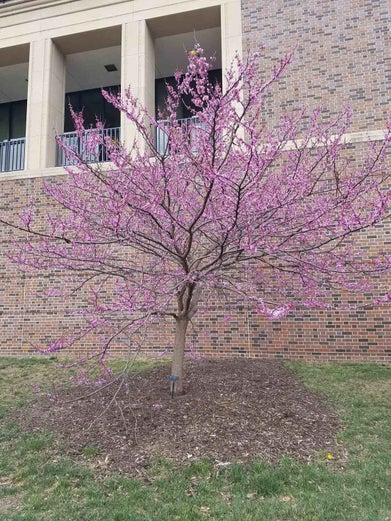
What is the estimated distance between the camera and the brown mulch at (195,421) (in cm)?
423

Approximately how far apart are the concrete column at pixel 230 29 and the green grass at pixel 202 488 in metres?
8.25

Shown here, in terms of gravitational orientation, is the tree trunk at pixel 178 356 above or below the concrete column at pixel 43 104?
below

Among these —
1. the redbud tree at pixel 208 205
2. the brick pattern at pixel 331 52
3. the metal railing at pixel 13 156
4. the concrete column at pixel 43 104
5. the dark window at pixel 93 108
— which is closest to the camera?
the redbud tree at pixel 208 205

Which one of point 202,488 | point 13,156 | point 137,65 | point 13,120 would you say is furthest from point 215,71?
point 202,488

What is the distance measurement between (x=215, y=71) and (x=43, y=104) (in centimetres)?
465

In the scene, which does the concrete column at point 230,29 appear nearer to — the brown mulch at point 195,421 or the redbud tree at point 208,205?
the redbud tree at point 208,205

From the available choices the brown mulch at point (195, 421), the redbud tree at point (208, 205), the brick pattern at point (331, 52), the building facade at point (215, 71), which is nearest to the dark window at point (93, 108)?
the building facade at point (215, 71)

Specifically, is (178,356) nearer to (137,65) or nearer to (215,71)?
(137,65)

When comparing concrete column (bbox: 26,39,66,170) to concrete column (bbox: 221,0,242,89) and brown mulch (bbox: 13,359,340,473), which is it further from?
brown mulch (bbox: 13,359,340,473)

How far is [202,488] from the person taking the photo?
3654 mm

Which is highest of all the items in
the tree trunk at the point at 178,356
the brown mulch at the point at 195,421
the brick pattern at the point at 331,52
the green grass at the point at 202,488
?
the brick pattern at the point at 331,52

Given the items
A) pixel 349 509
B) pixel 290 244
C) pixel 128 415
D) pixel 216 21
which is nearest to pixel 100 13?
pixel 216 21

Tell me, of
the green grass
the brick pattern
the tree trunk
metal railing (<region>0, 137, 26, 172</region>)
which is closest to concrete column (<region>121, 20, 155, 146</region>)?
the brick pattern

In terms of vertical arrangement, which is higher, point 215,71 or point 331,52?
point 215,71
